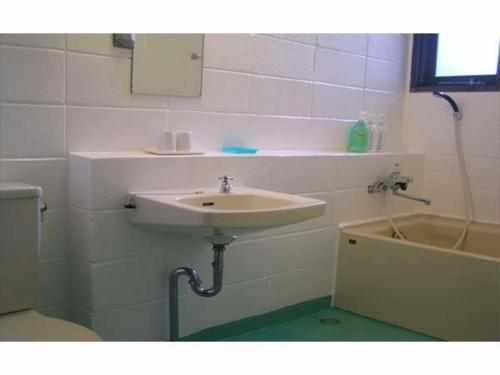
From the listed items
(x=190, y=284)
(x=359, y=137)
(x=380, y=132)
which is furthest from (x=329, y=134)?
(x=190, y=284)

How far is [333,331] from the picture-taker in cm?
235

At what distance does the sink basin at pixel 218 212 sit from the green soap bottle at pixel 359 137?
94 centimetres

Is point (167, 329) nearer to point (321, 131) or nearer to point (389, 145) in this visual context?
point (321, 131)

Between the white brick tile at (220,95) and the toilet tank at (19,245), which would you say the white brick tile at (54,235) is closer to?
the toilet tank at (19,245)

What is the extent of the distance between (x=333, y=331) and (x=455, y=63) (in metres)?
1.62

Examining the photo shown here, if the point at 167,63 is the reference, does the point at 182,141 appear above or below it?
below

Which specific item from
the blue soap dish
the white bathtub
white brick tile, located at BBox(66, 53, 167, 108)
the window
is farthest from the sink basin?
the window

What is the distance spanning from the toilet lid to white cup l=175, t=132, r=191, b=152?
0.76 metres

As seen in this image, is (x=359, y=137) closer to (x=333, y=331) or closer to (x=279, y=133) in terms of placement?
(x=279, y=133)

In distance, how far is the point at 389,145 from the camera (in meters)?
3.06

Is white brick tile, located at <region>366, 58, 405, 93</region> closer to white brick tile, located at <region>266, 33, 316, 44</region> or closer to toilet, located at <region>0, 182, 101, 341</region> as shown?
white brick tile, located at <region>266, 33, 316, 44</region>

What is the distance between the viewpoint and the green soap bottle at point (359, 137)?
2.75 metres

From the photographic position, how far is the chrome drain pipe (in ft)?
6.23

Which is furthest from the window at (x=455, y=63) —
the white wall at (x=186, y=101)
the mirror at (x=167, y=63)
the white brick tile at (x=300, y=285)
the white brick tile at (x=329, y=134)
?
the mirror at (x=167, y=63)
